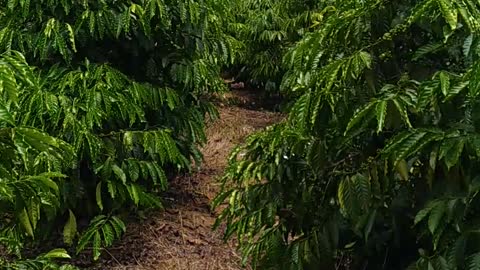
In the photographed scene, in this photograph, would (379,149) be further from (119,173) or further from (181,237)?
(181,237)

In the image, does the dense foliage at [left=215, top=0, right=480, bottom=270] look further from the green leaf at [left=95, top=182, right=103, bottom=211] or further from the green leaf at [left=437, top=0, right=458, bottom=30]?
the green leaf at [left=95, top=182, right=103, bottom=211]

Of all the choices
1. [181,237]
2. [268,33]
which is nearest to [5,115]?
[181,237]

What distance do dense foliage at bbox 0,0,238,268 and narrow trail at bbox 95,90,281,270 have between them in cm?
27

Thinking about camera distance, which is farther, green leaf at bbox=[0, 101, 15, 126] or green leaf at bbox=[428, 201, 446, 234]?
green leaf at bbox=[428, 201, 446, 234]

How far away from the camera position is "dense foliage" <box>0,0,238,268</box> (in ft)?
9.97

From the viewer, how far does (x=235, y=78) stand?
27.3 ft

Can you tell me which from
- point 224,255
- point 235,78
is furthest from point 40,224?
point 235,78

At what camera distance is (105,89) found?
3109 millimetres

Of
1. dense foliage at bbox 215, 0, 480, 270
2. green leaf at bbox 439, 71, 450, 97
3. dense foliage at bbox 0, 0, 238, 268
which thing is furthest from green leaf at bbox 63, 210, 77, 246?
green leaf at bbox 439, 71, 450, 97

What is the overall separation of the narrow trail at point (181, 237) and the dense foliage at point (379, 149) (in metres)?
1.27

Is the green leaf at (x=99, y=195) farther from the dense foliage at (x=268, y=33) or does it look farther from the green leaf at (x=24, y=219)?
the dense foliage at (x=268, y=33)

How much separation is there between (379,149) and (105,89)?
153cm

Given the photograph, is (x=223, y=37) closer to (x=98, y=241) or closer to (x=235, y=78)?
(x=98, y=241)

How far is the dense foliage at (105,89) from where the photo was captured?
3.04m
